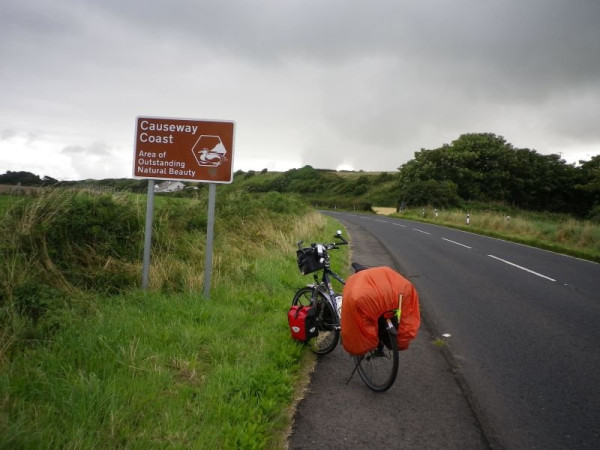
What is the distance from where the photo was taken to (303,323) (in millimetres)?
4426

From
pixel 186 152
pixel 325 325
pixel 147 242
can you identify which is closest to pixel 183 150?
pixel 186 152

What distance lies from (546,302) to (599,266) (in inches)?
237

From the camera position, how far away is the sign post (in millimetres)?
5938

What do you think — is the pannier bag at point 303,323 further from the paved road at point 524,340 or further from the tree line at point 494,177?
the tree line at point 494,177

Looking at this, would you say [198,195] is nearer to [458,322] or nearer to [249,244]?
[249,244]

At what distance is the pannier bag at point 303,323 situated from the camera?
443cm

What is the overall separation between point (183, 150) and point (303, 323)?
3.21 metres

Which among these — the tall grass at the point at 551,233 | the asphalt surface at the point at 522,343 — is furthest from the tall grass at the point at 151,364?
the tall grass at the point at 551,233

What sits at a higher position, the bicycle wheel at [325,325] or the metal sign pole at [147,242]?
the metal sign pole at [147,242]

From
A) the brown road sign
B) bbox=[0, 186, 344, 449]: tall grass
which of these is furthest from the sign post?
bbox=[0, 186, 344, 449]: tall grass

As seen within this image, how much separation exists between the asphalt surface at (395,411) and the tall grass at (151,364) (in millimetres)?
250

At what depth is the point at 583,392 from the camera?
3.86 m

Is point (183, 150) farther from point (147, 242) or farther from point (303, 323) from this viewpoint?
point (303, 323)

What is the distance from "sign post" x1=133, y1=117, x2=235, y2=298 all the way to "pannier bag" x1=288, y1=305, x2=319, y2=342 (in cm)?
188
